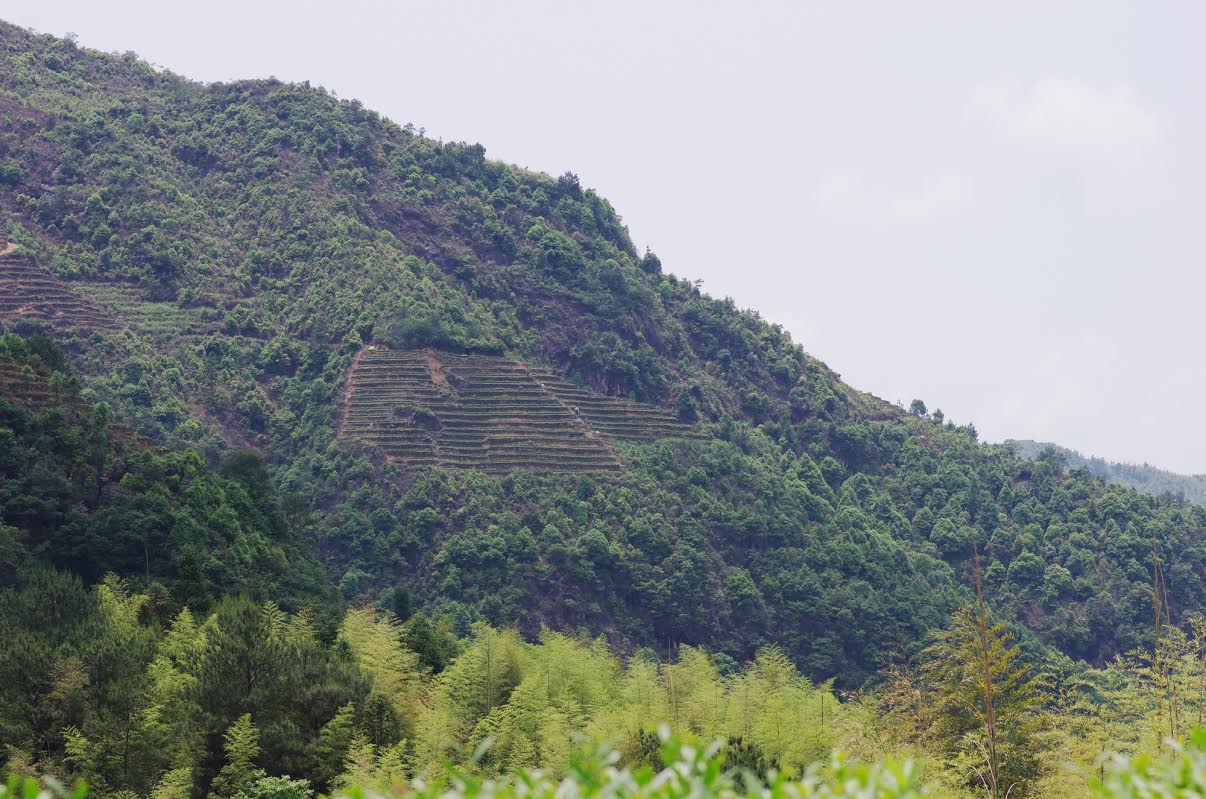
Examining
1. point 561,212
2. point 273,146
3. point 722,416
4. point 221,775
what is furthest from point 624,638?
point 273,146

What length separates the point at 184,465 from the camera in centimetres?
4206

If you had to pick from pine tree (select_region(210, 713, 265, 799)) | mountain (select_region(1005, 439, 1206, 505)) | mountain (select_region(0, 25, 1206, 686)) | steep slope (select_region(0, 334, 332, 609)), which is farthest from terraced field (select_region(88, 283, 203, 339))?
mountain (select_region(1005, 439, 1206, 505))

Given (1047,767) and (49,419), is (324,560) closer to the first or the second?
(49,419)

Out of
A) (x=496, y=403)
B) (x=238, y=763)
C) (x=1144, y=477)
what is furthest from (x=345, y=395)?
(x=1144, y=477)

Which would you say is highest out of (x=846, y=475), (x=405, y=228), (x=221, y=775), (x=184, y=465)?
(x=405, y=228)

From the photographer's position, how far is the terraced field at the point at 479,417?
60.6 meters

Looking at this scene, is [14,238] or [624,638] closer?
[624,638]

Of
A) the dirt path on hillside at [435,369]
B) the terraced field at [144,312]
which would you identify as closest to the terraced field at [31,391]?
the terraced field at [144,312]

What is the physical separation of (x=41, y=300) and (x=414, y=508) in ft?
70.8

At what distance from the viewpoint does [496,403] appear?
64188 mm

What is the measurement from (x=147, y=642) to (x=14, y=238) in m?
43.0

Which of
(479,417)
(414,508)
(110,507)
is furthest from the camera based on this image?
(479,417)

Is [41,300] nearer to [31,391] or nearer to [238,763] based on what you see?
[31,391]

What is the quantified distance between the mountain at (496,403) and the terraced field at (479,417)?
0.55ft
